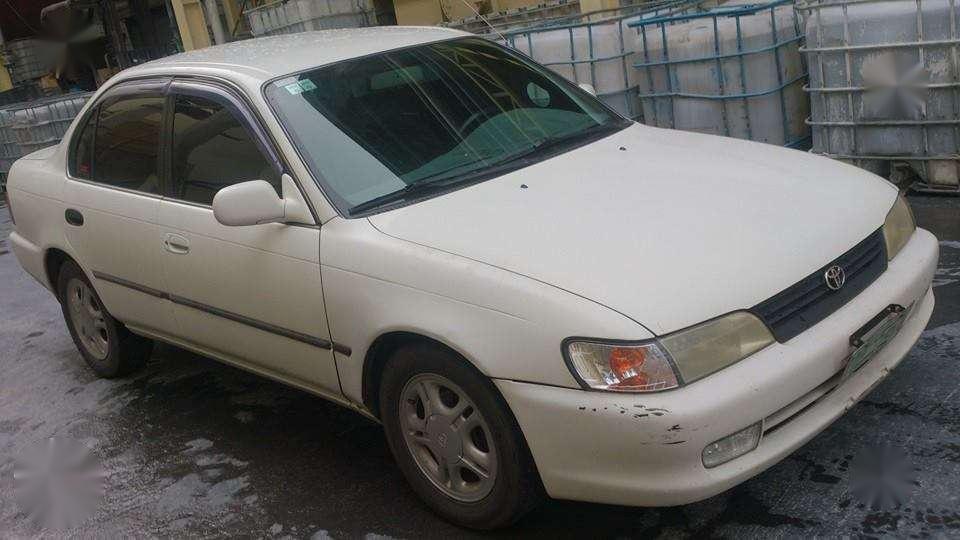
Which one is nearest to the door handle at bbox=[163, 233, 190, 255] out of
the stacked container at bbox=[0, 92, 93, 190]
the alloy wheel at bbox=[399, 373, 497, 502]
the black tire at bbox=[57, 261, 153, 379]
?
the black tire at bbox=[57, 261, 153, 379]

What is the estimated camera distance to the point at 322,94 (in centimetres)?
418

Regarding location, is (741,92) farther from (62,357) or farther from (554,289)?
(62,357)

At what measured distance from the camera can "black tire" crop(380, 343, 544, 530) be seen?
3.24 m

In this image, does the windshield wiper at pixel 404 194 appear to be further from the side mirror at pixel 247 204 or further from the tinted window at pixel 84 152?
the tinted window at pixel 84 152

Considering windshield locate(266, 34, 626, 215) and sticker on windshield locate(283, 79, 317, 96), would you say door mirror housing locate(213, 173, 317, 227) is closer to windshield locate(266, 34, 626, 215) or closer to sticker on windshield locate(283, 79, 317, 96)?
windshield locate(266, 34, 626, 215)

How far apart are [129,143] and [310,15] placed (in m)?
10.2

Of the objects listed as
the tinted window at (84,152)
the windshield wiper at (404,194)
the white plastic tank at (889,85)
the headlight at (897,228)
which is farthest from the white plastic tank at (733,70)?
the tinted window at (84,152)

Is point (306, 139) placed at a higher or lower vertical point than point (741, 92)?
higher

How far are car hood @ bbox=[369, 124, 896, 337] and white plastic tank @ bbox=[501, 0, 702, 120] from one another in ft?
10.7

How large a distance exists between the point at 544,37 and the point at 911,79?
259 cm

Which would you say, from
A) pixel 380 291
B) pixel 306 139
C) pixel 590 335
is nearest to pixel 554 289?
pixel 590 335

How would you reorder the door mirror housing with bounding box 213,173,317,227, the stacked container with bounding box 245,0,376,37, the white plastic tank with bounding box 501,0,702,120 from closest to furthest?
the door mirror housing with bounding box 213,173,317,227, the white plastic tank with bounding box 501,0,702,120, the stacked container with bounding box 245,0,376,37

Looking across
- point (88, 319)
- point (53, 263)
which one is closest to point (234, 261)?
point (88, 319)

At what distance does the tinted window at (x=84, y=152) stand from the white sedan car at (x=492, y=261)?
0.07 m
